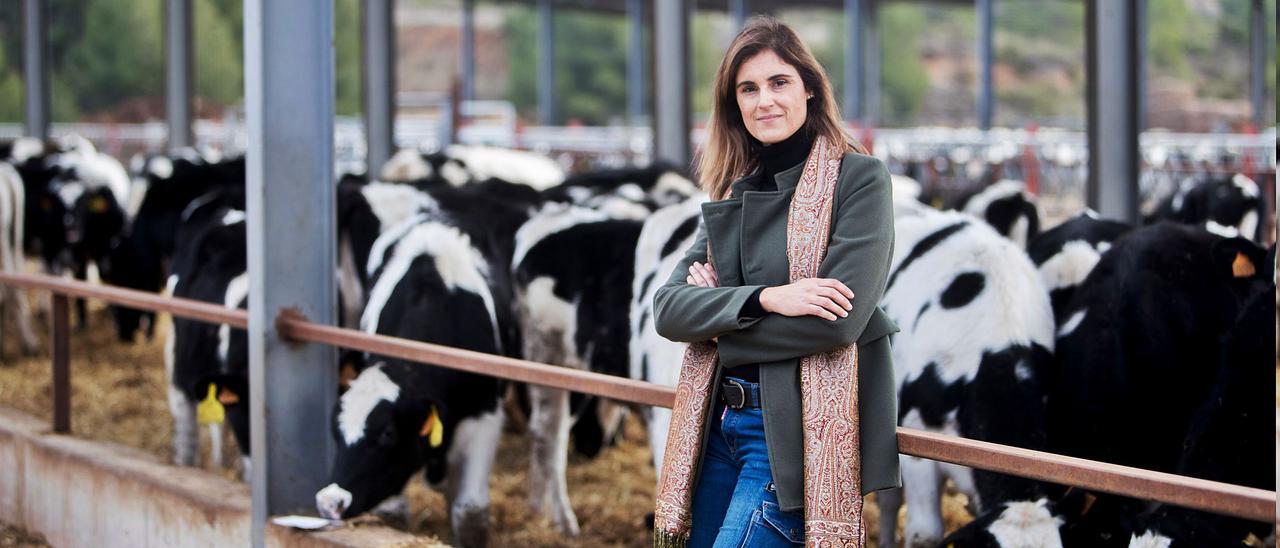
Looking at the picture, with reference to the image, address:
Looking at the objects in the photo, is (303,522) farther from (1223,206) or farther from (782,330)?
(1223,206)

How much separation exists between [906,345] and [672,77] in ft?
15.8

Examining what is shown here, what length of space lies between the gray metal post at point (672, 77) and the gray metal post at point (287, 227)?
516 centimetres

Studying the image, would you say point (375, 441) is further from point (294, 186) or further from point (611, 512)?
point (611, 512)

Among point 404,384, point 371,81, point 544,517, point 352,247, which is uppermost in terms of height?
point 371,81

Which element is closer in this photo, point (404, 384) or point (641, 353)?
point (404, 384)

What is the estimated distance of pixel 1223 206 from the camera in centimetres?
1123

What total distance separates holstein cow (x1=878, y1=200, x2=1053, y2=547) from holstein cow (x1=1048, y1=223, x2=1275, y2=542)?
0.17m

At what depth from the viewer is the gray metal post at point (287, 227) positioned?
4.61 meters

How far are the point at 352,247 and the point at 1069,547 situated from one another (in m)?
4.80

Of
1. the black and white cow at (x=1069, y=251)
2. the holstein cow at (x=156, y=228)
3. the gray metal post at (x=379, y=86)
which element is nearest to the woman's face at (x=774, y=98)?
the black and white cow at (x=1069, y=251)

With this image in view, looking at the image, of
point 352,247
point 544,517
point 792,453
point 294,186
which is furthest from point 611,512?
point 792,453

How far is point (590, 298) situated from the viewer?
22.3 feet

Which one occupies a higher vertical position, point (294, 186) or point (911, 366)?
point (294, 186)

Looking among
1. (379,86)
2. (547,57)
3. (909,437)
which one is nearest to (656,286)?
(909,437)
